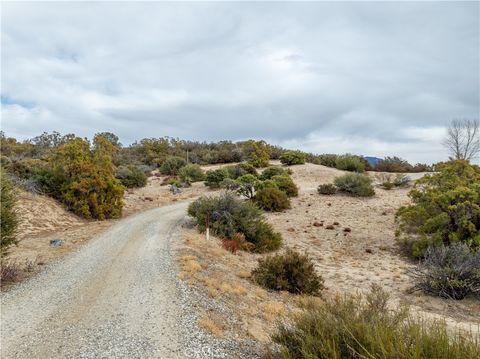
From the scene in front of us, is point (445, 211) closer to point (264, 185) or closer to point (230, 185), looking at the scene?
point (264, 185)

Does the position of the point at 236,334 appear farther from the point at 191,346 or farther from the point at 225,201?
the point at 225,201

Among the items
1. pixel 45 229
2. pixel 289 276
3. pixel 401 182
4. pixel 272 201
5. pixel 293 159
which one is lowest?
pixel 289 276

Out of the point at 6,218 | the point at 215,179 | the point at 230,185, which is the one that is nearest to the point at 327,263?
the point at 6,218

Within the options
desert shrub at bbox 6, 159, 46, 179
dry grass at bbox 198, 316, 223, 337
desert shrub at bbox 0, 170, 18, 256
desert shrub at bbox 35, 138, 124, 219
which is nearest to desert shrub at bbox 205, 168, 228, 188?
desert shrub at bbox 35, 138, 124, 219

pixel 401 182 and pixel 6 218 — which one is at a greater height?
pixel 401 182

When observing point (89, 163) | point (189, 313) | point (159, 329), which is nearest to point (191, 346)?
point (159, 329)

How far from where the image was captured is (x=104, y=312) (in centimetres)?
710

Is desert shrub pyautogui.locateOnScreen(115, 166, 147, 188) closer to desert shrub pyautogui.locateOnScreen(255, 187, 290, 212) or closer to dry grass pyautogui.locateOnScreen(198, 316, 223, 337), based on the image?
desert shrub pyautogui.locateOnScreen(255, 187, 290, 212)

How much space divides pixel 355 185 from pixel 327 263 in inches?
568

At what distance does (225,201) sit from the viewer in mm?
17109

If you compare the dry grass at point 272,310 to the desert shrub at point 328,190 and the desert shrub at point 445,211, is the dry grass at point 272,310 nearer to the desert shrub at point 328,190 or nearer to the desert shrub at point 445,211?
the desert shrub at point 445,211

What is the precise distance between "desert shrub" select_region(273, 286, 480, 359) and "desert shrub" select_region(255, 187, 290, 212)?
18.1 meters

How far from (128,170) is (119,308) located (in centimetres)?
2813

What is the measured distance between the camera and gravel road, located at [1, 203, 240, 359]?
566 centimetres
